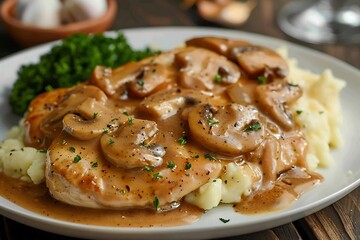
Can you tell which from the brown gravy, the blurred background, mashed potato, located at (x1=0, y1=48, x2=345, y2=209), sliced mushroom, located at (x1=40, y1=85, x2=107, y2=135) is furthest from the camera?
the blurred background

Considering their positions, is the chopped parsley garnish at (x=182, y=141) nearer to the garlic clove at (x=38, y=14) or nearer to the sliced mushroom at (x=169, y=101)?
the sliced mushroom at (x=169, y=101)

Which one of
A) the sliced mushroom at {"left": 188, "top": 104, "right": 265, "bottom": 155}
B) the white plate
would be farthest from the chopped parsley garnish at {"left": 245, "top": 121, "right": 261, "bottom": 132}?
the white plate

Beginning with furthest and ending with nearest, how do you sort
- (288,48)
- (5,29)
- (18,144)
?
(5,29)
(288,48)
(18,144)

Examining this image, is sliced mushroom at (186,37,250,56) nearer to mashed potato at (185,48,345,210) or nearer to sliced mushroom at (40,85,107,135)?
mashed potato at (185,48,345,210)

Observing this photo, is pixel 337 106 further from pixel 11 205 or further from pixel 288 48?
pixel 11 205

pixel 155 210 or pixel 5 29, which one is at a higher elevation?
pixel 155 210

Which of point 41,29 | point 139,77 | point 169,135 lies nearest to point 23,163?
point 169,135

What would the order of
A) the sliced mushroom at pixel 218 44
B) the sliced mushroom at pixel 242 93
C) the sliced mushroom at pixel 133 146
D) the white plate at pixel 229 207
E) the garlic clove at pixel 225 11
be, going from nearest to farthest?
the white plate at pixel 229 207
the sliced mushroom at pixel 133 146
the sliced mushroom at pixel 242 93
the sliced mushroom at pixel 218 44
the garlic clove at pixel 225 11

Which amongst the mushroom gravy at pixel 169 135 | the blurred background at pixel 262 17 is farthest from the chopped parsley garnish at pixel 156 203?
the blurred background at pixel 262 17

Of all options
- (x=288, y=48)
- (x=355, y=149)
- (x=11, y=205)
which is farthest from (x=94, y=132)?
(x=288, y=48)
